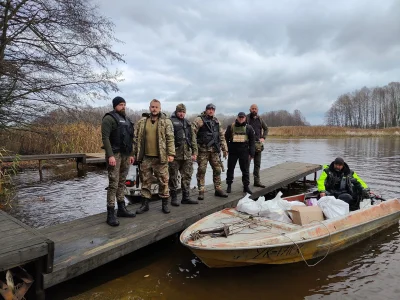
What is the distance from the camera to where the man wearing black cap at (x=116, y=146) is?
466cm

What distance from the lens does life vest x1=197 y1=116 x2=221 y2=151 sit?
21.4ft

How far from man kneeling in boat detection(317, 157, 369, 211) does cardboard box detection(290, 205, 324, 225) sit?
1.14m

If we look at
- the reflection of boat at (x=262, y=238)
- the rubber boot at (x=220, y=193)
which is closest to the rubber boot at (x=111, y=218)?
the reflection of boat at (x=262, y=238)

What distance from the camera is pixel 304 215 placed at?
5.01 meters

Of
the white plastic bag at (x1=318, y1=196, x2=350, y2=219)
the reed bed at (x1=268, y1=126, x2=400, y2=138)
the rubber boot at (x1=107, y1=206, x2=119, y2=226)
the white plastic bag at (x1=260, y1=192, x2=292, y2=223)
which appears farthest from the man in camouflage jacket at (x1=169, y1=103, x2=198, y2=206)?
the reed bed at (x1=268, y1=126, x2=400, y2=138)

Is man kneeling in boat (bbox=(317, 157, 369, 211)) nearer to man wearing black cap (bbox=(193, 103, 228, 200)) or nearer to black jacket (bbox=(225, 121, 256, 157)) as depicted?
black jacket (bbox=(225, 121, 256, 157))

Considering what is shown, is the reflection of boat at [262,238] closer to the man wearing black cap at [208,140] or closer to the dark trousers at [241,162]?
the man wearing black cap at [208,140]

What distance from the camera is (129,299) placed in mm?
3832

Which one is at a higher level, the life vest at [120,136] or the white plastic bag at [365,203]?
the life vest at [120,136]

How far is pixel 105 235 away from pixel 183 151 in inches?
87.6

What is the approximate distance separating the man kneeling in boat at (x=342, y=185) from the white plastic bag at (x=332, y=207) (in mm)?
669

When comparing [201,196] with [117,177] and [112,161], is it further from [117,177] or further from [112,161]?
[112,161]

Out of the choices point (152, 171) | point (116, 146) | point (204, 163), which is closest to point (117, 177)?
point (116, 146)

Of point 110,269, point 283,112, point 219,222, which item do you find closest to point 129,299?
point 110,269
